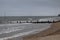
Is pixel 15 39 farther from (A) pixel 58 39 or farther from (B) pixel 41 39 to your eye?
(A) pixel 58 39

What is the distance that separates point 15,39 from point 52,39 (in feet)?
6.02

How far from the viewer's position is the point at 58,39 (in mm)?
6695

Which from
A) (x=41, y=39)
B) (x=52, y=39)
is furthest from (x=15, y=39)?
(x=52, y=39)

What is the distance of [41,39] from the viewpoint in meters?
6.78

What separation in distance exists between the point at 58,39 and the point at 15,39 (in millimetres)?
2126

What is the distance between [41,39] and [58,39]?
2.72 ft

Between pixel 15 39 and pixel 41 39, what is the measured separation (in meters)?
1.30

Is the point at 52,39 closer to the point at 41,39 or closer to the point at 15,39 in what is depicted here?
the point at 41,39

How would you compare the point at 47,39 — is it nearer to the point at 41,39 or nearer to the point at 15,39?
the point at 41,39

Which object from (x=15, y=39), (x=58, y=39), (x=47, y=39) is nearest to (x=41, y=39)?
(x=47, y=39)

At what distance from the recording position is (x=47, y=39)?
674 centimetres

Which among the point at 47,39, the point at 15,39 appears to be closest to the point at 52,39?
the point at 47,39

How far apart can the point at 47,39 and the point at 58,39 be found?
53 centimetres

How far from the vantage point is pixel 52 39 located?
6.73 meters
